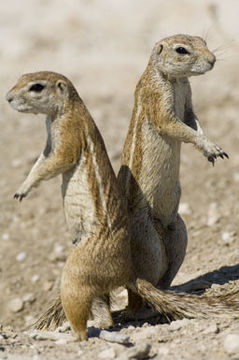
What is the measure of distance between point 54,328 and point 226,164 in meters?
4.29

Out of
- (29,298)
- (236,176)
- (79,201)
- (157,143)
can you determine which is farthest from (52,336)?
(236,176)

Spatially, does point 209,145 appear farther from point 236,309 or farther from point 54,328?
point 54,328

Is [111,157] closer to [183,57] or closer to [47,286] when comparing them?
[47,286]

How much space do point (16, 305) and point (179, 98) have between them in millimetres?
2627

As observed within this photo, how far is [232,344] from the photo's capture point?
403cm

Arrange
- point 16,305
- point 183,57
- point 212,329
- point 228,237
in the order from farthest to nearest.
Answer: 1. point 228,237
2. point 16,305
3. point 183,57
4. point 212,329

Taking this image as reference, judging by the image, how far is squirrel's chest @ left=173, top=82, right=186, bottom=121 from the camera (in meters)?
5.16

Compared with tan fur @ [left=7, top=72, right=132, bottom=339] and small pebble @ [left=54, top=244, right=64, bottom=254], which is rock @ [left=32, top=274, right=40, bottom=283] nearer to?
small pebble @ [left=54, top=244, right=64, bottom=254]

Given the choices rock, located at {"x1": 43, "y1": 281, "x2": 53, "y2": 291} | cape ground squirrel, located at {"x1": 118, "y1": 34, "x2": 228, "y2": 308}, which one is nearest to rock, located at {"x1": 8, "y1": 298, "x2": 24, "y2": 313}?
rock, located at {"x1": 43, "y1": 281, "x2": 53, "y2": 291}

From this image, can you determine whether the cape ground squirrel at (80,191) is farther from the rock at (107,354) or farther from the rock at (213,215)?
the rock at (213,215)

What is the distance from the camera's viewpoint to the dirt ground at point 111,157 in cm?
443

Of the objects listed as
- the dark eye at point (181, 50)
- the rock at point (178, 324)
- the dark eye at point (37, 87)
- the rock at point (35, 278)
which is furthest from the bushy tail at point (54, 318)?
the dark eye at point (181, 50)

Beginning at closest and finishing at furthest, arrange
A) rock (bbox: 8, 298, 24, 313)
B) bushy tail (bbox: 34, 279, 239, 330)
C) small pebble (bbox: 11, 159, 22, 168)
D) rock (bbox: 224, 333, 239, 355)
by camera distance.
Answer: rock (bbox: 224, 333, 239, 355) → bushy tail (bbox: 34, 279, 239, 330) → rock (bbox: 8, 298, 24, 313) → small pebble (bbox: 11, 159, 22, 168)

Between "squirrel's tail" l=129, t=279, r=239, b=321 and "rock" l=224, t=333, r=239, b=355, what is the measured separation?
1.78ft
